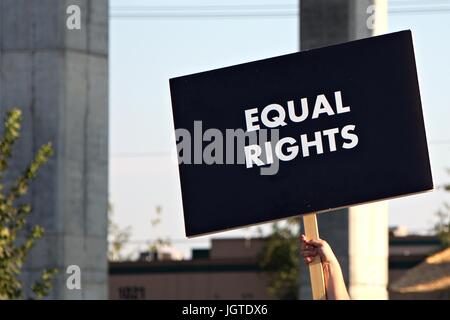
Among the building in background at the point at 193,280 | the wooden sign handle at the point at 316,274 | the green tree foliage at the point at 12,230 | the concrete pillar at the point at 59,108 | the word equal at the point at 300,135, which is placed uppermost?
the building in background at the point at 193,280

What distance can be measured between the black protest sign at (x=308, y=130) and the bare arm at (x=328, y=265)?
11.6 inches

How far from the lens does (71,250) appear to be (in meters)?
19.1

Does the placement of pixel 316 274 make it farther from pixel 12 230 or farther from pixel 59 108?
pixel 59 108

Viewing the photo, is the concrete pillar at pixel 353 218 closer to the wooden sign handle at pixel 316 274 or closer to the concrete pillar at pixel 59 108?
the concrete pillar at pixel 59 108

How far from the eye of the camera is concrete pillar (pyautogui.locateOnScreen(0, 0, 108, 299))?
1895cm

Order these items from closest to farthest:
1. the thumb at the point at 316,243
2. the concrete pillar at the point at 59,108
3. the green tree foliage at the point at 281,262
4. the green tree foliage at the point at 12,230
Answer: the thumb at the point at 316,243
the green tree foliage at the point at 12,230
the concrete pillar at the point at 59,108
the green tree foliage at the point at 281,262

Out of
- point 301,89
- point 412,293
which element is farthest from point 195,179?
point 412,293

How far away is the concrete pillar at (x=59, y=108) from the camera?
62.2 feet

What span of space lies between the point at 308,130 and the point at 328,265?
2.48 ft

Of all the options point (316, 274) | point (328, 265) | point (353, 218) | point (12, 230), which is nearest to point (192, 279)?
point (353, 218)

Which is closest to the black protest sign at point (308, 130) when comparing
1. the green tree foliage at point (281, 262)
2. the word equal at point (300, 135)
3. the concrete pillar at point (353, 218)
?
the word equal at point (300, 135)

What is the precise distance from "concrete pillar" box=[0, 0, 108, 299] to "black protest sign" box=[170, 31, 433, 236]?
10.5 metres

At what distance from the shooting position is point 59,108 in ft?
62.4

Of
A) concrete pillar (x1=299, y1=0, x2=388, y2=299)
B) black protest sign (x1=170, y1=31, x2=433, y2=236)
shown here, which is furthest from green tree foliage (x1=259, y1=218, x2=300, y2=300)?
black protest sign (x1=170, y1=31, x2=433, y2=236)
